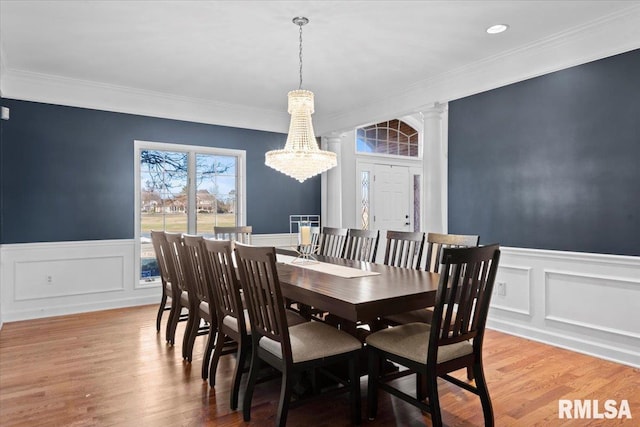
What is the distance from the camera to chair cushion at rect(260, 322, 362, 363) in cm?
A: 210

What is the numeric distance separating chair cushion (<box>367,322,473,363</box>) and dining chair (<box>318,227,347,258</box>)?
67.2 inches

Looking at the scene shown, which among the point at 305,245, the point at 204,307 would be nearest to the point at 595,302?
the point at 305,245

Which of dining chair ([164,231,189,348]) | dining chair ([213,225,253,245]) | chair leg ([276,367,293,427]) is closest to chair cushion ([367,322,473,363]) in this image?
chair leg ([276,367,293,427])

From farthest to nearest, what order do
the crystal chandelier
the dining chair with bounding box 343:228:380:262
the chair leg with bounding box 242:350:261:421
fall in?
the dining chair with bounding box 343:228:380:262 < the crystal chandelier < the chair leg with bounding box 242:350:261:421

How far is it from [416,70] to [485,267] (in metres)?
2.92

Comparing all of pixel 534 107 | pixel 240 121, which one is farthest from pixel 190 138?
pixel 534 107

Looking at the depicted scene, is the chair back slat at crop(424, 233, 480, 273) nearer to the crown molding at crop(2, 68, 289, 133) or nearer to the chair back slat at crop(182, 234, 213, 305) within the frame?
the chair back slat at crop(182, 234, 213, 305)

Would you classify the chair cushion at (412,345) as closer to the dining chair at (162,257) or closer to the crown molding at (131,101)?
the dining chair at (162,257)

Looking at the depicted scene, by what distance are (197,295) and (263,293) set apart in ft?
3.78

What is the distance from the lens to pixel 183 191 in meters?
5.47

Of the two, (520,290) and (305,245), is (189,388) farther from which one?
(520,290)

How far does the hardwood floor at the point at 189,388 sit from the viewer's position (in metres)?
2.28

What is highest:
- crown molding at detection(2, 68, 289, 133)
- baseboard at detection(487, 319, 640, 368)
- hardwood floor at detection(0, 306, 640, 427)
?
crown molding at detection(2, 68, 289, 133)

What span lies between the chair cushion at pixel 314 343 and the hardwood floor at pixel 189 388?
16.5 inches
